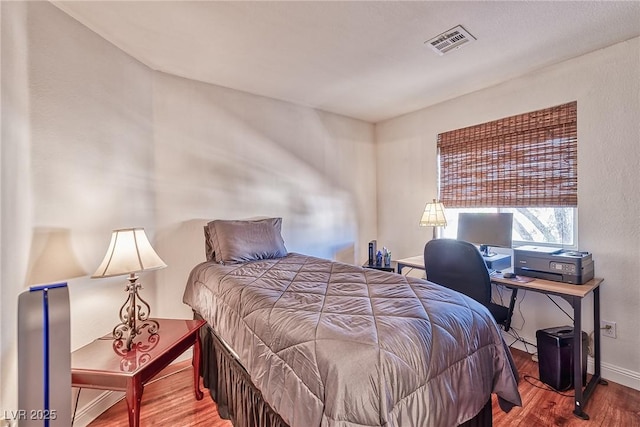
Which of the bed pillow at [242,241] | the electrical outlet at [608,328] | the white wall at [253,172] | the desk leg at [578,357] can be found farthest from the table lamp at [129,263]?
the electrical outlet at [608,328]

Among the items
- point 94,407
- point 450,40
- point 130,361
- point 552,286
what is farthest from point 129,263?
point 552,286

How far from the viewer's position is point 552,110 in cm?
243

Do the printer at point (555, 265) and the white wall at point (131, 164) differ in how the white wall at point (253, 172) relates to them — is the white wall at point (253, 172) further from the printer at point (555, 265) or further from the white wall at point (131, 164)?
the printer at point (555, 265)

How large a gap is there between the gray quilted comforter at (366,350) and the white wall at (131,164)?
0.94m

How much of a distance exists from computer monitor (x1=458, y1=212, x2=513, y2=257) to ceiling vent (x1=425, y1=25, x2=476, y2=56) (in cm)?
144

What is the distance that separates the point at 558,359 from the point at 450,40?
2350 mm

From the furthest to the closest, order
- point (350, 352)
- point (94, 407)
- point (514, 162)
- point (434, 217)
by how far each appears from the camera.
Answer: point (434, 217), point (514, 162), point (94, 407), point (350, 352)

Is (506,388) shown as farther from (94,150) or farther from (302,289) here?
(94,150)

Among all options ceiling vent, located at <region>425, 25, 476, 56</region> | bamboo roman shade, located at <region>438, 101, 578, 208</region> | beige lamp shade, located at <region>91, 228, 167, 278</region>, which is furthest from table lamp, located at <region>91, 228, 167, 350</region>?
bamboo roman shade, located at <region>438, 101, 578, 208</region>

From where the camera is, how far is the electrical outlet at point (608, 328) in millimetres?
2124

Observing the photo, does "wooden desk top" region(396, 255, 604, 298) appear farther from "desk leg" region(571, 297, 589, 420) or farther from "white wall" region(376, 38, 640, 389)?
"white wall" region(376, 38, 640, 389)

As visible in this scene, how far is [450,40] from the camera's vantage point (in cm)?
204

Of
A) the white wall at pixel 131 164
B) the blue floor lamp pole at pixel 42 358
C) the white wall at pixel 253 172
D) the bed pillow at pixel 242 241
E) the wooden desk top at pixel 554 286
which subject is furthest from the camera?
the white wall at pixel 253 172

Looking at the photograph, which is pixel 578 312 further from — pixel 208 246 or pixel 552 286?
pixel 208 246
